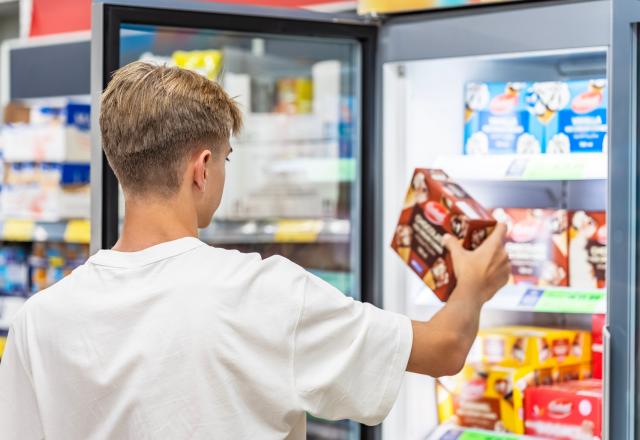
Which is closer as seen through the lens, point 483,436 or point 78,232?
point 483,436

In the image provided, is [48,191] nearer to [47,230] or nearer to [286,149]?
[47,230]

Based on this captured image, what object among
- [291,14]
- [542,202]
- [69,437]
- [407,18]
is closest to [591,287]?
[542,202]

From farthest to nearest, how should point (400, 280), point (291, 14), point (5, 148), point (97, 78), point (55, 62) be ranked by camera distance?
point (55, 62) → point (5, 148) → point (400, 280) → point (291, 14) → point (97, 78)

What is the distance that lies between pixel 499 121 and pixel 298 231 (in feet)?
3.58

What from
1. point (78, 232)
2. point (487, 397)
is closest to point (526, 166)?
point (487, 397)

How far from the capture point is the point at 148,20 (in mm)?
2012

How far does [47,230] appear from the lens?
11.9 ft

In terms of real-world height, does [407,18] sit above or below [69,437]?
above

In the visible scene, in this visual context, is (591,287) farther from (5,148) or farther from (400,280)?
(5,148)

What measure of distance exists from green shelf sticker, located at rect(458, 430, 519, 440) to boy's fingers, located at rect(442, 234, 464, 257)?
63 cm

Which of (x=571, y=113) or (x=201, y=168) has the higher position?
(x=571, y=113)

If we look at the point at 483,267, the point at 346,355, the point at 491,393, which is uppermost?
the point at 483,267

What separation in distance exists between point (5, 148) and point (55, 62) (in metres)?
0.52

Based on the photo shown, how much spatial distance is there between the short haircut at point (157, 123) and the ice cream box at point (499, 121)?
1049 mm
